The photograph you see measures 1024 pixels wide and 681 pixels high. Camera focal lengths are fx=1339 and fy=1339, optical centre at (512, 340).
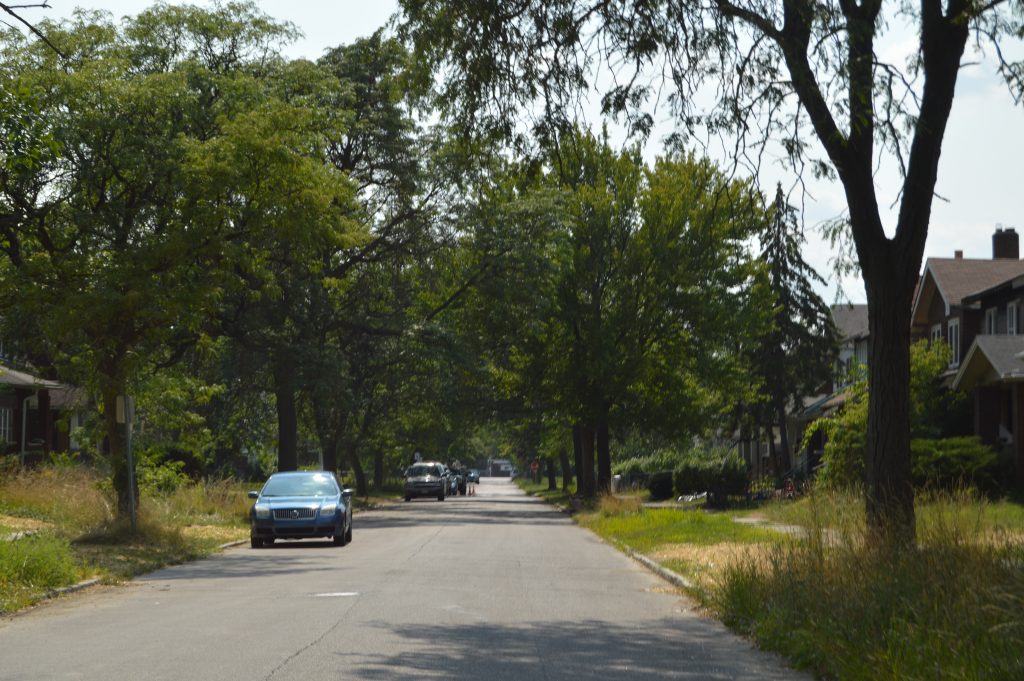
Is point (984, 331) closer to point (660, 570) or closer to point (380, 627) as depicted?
point (660, 570)

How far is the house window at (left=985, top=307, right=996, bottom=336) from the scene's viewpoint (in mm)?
41219

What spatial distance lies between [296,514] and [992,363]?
1915 centimetres

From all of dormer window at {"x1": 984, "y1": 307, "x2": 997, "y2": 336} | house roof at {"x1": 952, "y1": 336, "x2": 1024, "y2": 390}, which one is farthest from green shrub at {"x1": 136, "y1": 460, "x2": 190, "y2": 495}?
dormer window at {"x1": 984, "y1": 307, "x2": 997, "y2": 336}

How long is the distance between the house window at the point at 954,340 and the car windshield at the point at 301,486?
78.4 feet

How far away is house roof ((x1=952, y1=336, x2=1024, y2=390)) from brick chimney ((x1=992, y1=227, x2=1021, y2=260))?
17.8m

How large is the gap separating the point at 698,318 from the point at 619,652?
122 ft

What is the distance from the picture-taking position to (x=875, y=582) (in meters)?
10.9

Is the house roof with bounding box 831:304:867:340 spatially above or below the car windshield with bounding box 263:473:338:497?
above

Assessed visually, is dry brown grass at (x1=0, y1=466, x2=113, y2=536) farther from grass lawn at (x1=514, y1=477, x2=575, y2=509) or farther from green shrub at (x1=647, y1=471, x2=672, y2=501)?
green shrub at (x1=647, y1=471, x2=672, y2=501)

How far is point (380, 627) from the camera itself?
41.3ft

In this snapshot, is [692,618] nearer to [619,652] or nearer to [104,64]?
[619,652]

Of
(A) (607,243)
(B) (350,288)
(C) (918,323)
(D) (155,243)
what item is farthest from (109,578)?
(C) (918,323)

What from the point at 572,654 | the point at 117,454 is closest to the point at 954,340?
the point at 117,454

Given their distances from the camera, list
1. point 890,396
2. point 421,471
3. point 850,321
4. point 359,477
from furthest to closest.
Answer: point 850,321, point 421,471, point 359,477, point 890,396
